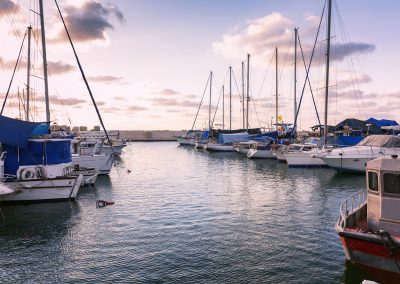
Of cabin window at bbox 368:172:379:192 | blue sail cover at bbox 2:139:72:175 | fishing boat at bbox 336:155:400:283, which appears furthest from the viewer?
blue sail cover at bbox 2:139:72:175

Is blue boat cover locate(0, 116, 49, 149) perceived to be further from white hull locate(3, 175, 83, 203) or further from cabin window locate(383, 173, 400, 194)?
cabin window locate(383, 173, 400, 194)

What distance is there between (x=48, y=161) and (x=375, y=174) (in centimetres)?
2345

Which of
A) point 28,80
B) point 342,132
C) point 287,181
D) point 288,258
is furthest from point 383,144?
point 28,80

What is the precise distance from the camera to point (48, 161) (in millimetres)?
27203

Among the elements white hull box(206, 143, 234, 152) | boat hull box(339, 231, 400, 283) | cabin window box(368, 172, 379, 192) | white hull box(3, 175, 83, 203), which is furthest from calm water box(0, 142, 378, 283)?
white hull box(206, 143, 234, 152)

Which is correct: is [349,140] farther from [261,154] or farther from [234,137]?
[234,137]

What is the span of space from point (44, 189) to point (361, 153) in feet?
106

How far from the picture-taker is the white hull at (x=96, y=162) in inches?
1535

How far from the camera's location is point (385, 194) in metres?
11.7

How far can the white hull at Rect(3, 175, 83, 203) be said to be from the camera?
25.1 m

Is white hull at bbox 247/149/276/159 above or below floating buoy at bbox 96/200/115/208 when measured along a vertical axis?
above

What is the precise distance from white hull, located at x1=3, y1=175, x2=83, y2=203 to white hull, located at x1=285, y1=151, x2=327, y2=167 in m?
31.0

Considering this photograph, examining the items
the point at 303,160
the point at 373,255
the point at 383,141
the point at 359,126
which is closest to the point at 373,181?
the point at 373,255

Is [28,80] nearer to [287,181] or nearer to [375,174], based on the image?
[287,181]
